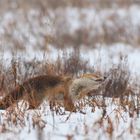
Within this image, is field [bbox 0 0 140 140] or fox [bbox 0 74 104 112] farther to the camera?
fox [bbox 0 74 104 112]

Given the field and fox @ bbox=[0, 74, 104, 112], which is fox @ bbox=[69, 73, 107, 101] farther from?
Answer: the field

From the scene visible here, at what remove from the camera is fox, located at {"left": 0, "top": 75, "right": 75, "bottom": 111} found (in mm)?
5480

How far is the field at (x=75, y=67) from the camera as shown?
4.85 meters

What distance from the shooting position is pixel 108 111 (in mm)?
5508

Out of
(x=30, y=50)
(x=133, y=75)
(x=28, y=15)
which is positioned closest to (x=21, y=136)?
(x=133, y=75)

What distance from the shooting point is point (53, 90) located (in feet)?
18.0

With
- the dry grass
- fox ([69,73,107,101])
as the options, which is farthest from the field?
fox ([69,73,107,101])

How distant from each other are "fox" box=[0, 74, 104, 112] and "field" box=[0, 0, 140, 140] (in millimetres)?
66

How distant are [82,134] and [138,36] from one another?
7.84 m

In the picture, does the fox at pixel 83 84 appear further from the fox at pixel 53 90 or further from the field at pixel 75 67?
the field at pixel 75 67

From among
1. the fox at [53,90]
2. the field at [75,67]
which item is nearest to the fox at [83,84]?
the fox at [53,90]

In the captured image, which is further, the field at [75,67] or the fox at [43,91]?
the fox at [43,91]

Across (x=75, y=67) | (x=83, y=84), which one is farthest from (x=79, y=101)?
(x=75, y=67)

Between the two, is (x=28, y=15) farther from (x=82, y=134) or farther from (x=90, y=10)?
(x=82, y=134)
